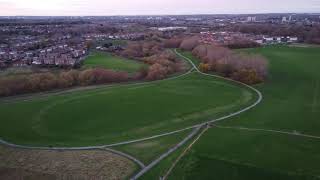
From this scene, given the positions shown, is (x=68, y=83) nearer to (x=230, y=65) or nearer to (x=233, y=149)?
(x=230, y=65)

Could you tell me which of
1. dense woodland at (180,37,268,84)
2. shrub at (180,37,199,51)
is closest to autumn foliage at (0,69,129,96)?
dense woodland at (180,37,268,84)

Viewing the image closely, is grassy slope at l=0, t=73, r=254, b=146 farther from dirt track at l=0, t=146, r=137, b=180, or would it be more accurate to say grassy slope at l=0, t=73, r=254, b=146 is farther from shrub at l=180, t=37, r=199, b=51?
shrub at l=180, t=37, r=199, b=51

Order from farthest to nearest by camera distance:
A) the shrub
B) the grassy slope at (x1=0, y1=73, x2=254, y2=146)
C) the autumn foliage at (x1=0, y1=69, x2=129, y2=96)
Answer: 1. the shrub
2. the autumn foliage at (x1=0, y1=69, x2=129, y2=96)
3. the grassy slope at (x1=0, y1=73, x2=254, y2=146)

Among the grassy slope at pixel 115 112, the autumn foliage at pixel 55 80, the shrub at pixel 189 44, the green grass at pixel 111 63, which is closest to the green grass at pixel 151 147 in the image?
the grassy slope at pixel 115 112

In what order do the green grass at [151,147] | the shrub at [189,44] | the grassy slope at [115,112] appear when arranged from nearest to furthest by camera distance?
the green grass at [151,147], the grassy slope at [115,112], the shrub at [189,44]

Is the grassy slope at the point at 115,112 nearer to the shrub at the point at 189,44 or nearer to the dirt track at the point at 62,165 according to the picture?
the dirt track at the point at 62,165

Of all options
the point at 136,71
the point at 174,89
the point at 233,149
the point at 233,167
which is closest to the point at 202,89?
the point at 174,89
